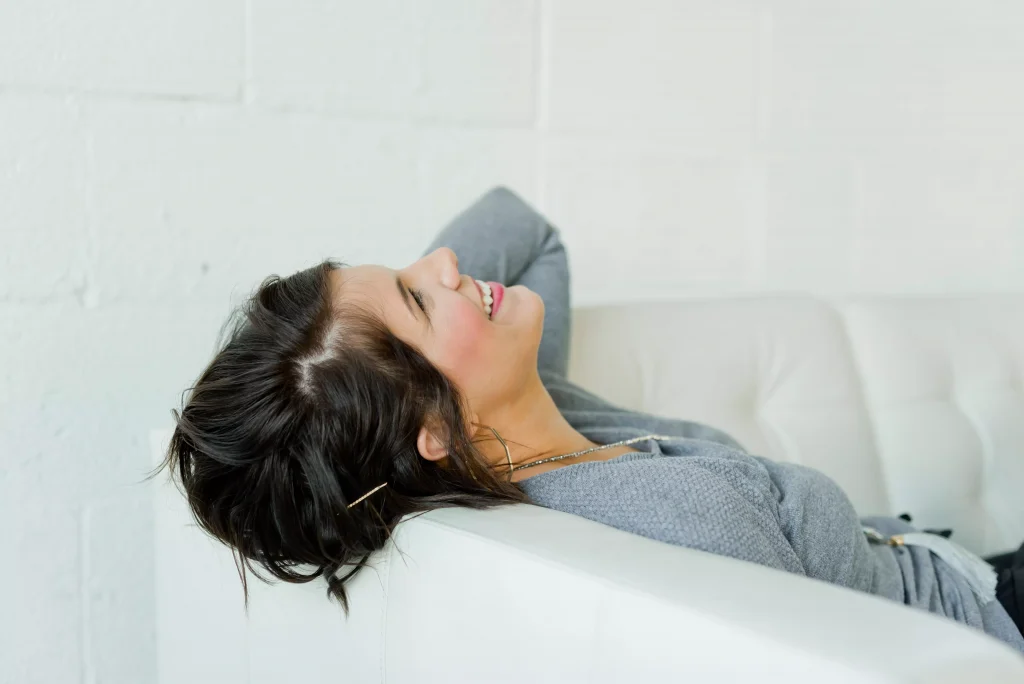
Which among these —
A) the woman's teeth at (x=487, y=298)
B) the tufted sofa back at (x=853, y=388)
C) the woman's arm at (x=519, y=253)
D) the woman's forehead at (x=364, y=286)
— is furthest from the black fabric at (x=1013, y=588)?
the woman's forehead at (x=364, y=286)

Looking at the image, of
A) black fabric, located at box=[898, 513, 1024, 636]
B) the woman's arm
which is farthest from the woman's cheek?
black fabric, located at box=[898, 513, 1024, 636]

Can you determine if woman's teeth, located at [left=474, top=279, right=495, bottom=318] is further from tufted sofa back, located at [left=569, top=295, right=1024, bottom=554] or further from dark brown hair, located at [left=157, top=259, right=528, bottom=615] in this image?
tufted sofa back, located at [left=569, top=295, right=1024, bottom=554]

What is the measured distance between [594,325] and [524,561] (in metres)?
0.83

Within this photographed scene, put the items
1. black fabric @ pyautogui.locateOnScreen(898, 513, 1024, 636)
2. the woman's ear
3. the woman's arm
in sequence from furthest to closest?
the woman's arm
black fabric @ pyautogui.locateOnScreen(898, 513, 1024, 636)
the woman's ear

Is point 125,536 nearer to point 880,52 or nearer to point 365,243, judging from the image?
point 365,243

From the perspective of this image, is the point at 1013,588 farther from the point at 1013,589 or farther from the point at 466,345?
the point at 466,345

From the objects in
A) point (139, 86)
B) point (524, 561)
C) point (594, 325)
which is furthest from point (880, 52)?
point (524, 561)

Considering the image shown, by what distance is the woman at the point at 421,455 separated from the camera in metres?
0.94

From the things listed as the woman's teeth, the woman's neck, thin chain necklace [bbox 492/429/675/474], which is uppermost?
the woman's teeth

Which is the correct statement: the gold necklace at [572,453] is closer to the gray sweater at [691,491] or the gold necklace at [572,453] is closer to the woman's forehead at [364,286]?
the gray sweater at [691,491]

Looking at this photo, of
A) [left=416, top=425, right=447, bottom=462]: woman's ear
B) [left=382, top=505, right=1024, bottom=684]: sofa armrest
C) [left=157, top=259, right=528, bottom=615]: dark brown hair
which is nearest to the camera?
[left=382, top=505, right=1024, bottom=684]: sofa armrest

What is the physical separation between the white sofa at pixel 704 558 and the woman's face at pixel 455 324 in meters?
0.22

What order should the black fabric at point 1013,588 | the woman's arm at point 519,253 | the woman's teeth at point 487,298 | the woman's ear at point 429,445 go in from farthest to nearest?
the woman's arm at point 519,253 < the black fabric at point 1013,588 < the woman's teeth at point 487,298 < the woman's ear at point 429,445

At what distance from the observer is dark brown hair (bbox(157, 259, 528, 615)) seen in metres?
0.93
